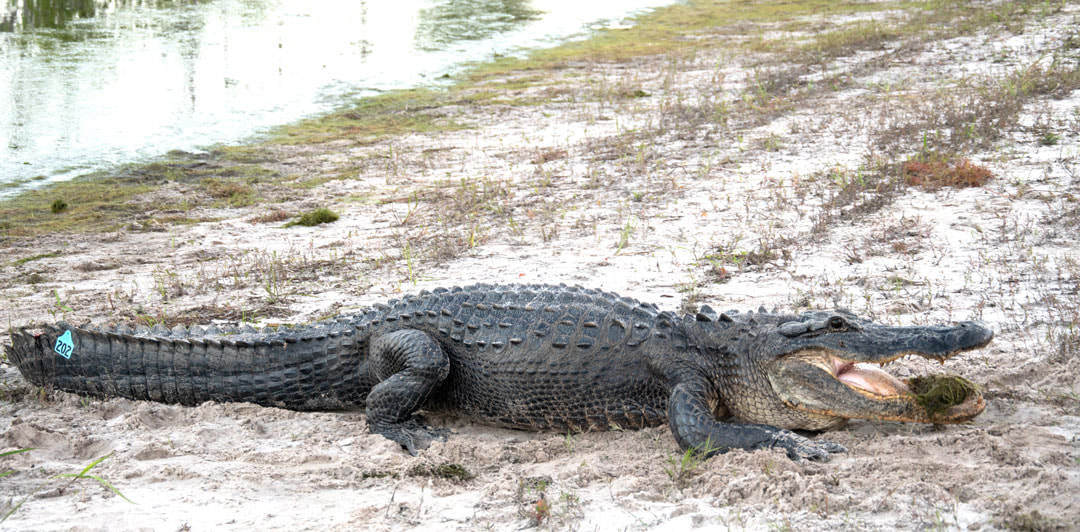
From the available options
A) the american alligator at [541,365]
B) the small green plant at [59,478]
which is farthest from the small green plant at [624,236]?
the small green plant at [59,478]

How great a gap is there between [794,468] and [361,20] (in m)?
18.8

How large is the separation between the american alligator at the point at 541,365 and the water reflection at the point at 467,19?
13590 millimetres

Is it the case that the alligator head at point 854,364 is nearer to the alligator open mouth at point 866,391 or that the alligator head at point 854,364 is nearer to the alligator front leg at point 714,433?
the alligator open mouth at point 866,391

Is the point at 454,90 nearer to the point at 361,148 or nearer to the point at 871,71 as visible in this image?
the point at 361,148

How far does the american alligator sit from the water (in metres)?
5.89

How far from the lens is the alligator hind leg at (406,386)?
4051 mm

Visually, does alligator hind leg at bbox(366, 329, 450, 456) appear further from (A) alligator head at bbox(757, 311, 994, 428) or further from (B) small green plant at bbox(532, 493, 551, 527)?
(A) alligator head at bbox(757, 311, 994, 428)

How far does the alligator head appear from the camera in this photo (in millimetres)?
3248

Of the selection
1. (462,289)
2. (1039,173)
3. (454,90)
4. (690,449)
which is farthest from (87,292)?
(454,90)

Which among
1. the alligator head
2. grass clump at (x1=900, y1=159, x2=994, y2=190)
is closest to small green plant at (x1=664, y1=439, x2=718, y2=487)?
the alligator head

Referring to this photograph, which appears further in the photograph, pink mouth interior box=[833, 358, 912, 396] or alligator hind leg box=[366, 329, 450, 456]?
alligator hind leg box=[366, 329, 450, 456]

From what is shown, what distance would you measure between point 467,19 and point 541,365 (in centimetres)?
1810

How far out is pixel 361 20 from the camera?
65.9 ft

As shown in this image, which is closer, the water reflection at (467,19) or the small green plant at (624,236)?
the small green plant at (624,236)
